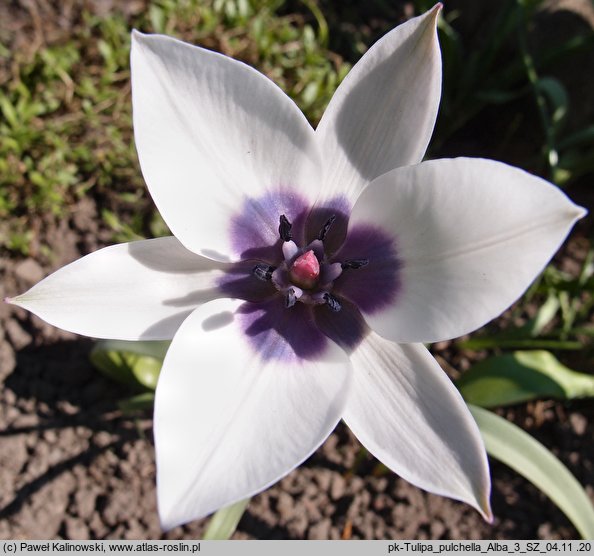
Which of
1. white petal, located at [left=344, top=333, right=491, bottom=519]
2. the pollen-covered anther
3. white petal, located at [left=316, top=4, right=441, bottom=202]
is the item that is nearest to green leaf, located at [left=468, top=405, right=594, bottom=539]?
white petal, located at [left=344, top=333, right=491, bottom=519]

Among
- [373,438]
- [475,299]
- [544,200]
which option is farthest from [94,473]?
A: [544,200]

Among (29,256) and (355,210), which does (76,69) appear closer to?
(29,256)

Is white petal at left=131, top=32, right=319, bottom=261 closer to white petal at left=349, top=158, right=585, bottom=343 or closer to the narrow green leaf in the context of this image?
white petal at left=349, top=158, right=585, bottom=343

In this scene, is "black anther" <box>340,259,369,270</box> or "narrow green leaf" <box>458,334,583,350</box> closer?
"black anther" <box>340,259,369,270</box>

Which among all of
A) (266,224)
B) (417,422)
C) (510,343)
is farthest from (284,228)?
(510,343)

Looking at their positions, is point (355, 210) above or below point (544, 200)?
below

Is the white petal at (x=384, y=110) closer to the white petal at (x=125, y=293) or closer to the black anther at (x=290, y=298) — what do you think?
the black anther at (x=290, y=298)
